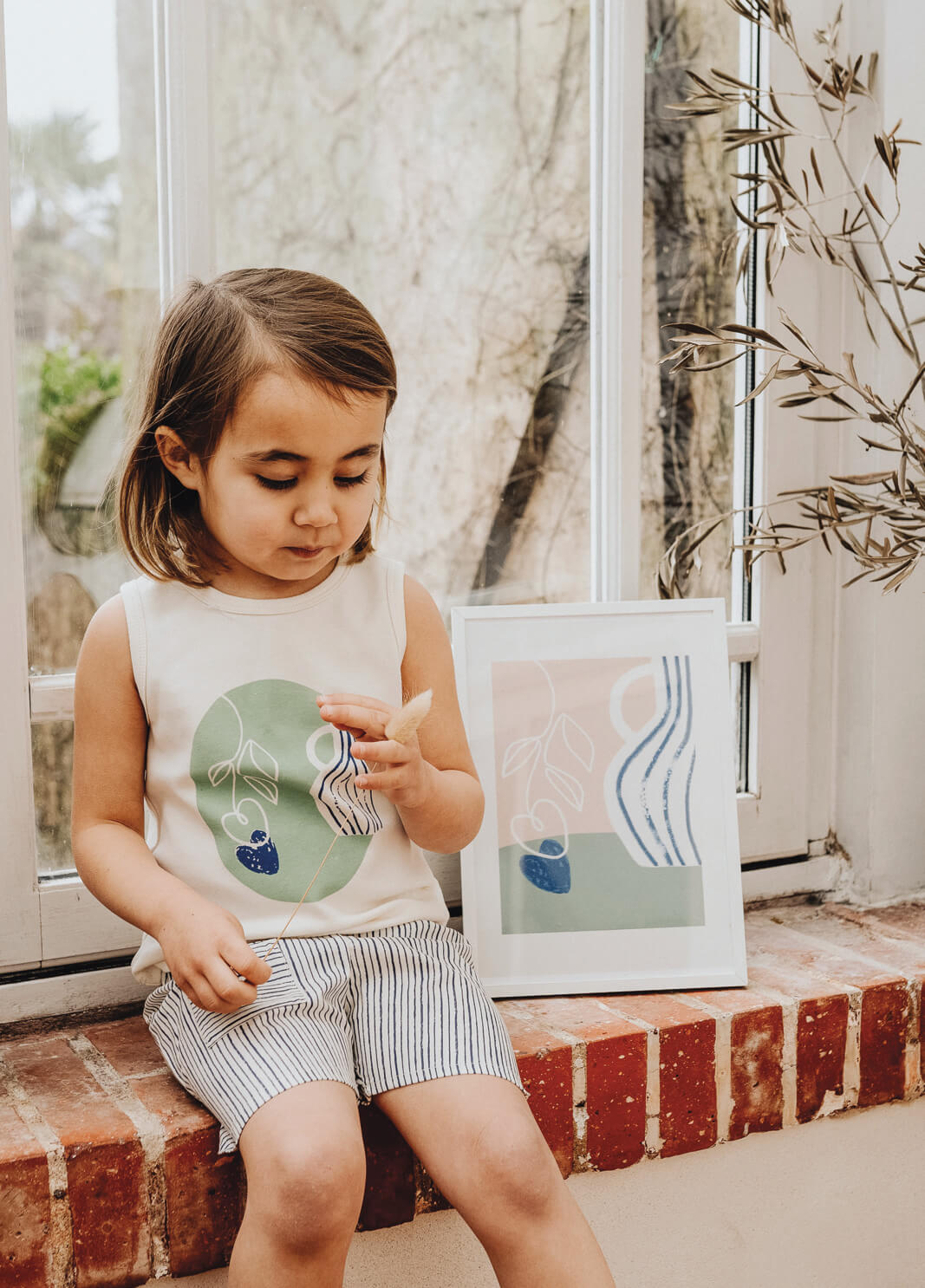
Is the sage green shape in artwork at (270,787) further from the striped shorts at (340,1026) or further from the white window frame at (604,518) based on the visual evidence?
the white window frame at (604,518)

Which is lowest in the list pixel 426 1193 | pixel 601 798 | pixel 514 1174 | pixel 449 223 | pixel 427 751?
pixel 426 1193

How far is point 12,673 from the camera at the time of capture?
1.35 metres

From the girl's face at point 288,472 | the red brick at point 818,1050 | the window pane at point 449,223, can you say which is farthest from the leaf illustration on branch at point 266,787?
the red brick at point 818,1050

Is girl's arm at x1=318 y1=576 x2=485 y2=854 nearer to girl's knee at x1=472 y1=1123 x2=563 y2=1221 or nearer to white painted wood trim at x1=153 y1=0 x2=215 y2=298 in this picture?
girl's knee at x1=472 y1=1123 x2=563 y2=1221

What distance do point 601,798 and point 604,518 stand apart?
40 cm

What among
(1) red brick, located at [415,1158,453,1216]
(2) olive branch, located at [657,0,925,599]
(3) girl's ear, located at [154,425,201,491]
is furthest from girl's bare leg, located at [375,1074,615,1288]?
(2) olive branch, located at [657,0,925,599]

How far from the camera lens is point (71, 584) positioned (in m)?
1.42

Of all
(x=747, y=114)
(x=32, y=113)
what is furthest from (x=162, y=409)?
(x=747, y=114)

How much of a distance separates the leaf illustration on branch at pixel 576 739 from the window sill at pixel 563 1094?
0.99 feet

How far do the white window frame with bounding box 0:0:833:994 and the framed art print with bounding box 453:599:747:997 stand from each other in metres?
0.16

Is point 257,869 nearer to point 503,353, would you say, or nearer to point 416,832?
point 416,832

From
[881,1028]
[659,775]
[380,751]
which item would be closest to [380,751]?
[380,751]

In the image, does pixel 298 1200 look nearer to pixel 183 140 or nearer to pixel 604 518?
pixel 604 518

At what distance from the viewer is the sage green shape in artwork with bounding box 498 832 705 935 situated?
1.50 m
